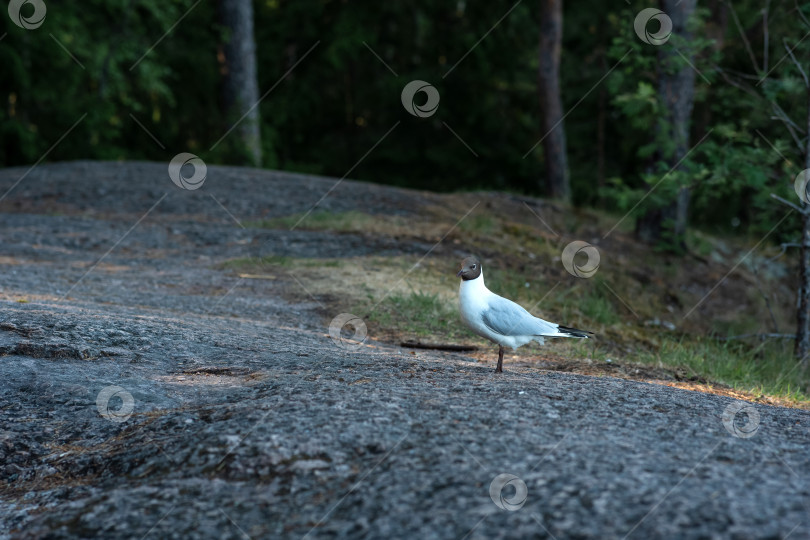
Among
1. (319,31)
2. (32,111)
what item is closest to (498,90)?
(319,31)

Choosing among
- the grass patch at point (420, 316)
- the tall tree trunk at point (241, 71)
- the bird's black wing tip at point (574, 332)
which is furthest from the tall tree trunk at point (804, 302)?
the tall tree trunk at point (241, 71)

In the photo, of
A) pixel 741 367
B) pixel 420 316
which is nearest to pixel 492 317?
pixel 420 316

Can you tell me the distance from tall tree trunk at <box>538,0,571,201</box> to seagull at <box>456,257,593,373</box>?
11206 millimetres

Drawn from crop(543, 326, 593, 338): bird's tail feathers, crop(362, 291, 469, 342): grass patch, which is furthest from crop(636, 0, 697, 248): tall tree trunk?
crop(543, 326, 593, 338): bird's tail feathers

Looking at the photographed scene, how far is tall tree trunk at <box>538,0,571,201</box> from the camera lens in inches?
629

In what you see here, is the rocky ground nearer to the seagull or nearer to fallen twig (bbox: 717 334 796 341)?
the seagull

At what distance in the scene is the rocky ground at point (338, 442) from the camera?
272 cm

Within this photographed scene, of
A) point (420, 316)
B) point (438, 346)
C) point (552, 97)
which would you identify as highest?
point (552, 97)

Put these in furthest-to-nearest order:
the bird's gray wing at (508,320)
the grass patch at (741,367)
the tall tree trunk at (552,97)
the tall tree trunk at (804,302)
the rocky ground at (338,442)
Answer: the tall tree trunk at (552,97) → the tall tree trunk at (804,302) → the grass patch at (741,367) → the bird's gray wing at (508,320) → the rocky ground at (338,442)

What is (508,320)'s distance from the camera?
4.93 m

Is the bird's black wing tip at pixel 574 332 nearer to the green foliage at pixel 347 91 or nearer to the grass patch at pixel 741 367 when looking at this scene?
the grass patch at pixel 741 367

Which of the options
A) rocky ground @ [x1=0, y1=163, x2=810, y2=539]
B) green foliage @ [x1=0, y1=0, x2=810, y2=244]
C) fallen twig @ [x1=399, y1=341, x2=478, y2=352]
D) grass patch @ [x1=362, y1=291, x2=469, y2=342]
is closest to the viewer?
rocky ground @ [x1=0, y1=163, x2=810, y2=539]

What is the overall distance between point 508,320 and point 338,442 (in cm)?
190

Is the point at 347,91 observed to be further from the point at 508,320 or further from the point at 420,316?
the point at 508,320
